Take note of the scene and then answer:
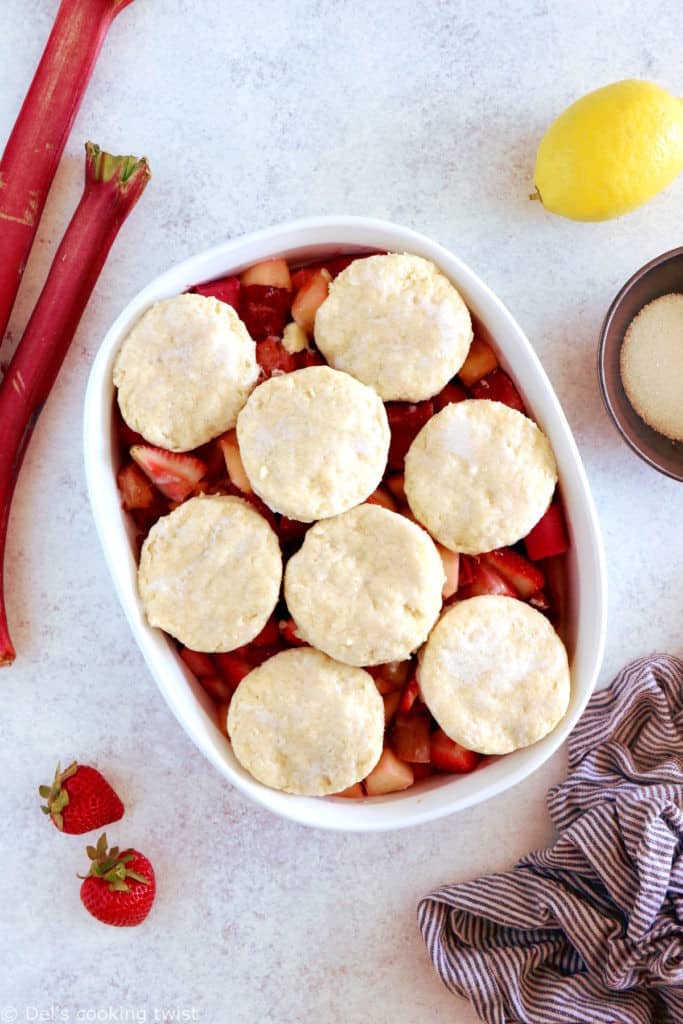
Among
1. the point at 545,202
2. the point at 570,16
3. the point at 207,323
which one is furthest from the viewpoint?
the point at 570,16

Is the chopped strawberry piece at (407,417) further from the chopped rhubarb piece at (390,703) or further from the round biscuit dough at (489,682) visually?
the chopped rhubarb piece at (390,703)

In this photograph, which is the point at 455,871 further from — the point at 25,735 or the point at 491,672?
the point at 25,735

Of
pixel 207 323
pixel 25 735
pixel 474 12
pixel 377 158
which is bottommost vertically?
pixel 25 735

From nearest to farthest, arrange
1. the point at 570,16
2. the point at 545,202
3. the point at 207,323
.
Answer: the point at 207,323 → the point at 545,202 → the point at 570,16

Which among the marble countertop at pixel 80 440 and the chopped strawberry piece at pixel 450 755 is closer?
the chopped strawberry piece at pixel 450 755

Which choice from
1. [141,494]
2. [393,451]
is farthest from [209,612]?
[393,451]

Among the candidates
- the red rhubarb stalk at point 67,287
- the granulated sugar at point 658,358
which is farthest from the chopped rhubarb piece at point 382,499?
the red rhubarb stalk at point 67,287
